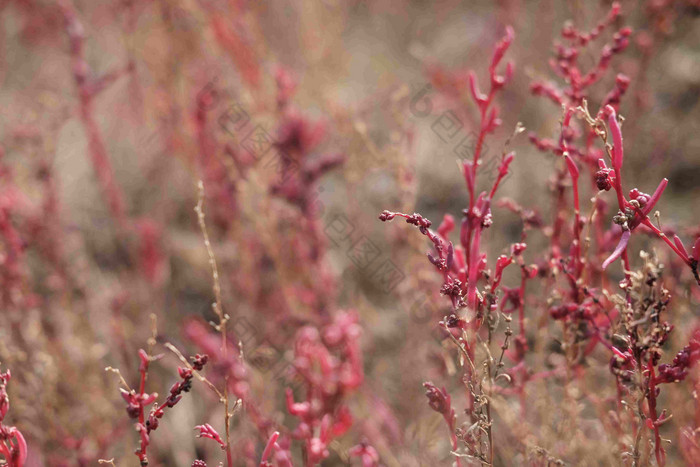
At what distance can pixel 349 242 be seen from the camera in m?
2.46

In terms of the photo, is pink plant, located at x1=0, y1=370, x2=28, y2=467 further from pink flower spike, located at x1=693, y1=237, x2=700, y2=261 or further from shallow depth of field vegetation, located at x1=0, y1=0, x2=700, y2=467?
pink flower spike, located at x1=693, y1=237, x2=700, y2=261

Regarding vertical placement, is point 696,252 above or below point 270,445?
above

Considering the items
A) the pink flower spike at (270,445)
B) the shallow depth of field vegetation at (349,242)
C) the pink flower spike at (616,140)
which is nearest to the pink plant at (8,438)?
the shallow depth of field vegetation at (349,242)

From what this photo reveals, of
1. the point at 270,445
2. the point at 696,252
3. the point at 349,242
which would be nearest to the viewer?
the point at 696,252

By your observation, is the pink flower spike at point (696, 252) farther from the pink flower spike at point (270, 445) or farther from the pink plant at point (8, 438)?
the pink plant at point (8, 438)

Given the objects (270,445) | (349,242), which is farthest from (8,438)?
(349,242)

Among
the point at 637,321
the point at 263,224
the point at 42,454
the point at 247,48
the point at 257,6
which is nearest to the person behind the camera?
the point at 637,321

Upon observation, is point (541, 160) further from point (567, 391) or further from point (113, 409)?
point (113, 409)

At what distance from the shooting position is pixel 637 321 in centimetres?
78

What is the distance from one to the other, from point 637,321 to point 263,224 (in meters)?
1.26

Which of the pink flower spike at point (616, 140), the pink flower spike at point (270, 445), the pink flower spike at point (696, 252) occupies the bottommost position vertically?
the pink flower spike at point (270, 445)

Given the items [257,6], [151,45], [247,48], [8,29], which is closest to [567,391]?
[247,48]

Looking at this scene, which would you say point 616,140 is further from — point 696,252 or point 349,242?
point 349,242

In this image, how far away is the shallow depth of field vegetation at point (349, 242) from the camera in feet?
3.35
